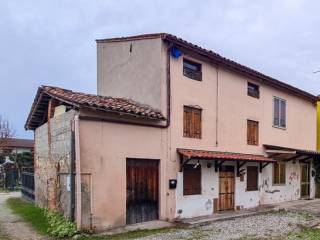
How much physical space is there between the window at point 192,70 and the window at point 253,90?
4286mm

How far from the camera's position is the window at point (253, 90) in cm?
2078

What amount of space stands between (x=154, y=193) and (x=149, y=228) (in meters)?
1.54

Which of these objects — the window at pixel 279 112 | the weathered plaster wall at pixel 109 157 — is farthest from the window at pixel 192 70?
the window at pixel 279 112

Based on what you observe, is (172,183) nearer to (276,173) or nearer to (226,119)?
(226,119)

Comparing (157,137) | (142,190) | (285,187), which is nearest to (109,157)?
(142,190)

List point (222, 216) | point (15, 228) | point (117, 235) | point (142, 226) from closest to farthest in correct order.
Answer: point (117, 235)
point (142, 226)
point (15, 228)
point (222, 216)

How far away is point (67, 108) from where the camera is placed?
13984 mm

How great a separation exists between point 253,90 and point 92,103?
10697mm

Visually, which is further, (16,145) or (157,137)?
(16,145)

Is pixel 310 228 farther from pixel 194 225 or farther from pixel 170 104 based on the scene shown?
pixel 170 104

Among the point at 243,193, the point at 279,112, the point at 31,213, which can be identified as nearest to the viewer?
the point at 31,213

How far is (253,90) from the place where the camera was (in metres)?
21.1

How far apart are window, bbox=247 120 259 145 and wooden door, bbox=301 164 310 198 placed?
6.42 metres

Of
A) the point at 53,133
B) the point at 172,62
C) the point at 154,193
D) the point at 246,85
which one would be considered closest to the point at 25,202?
the point at 53,133
